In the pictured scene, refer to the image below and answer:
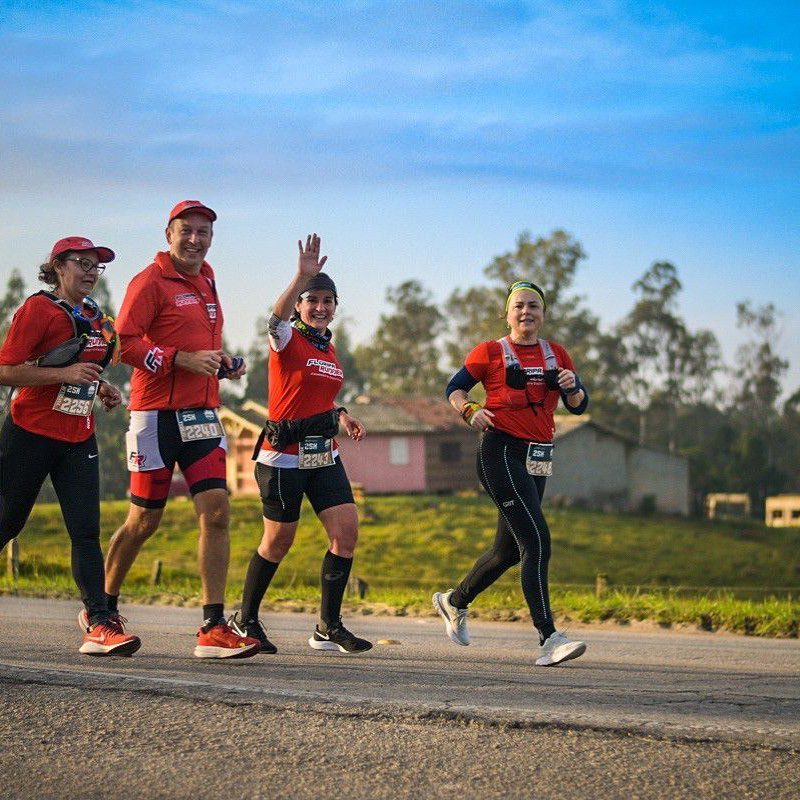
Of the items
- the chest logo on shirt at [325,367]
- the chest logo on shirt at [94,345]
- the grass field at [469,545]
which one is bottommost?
the grass field at [469,545]

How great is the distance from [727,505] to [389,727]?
2629 inches

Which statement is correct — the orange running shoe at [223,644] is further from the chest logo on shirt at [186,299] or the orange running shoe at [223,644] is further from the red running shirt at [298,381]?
the chest logo on shirt at [186,299]

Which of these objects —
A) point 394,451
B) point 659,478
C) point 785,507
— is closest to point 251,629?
point 394,451

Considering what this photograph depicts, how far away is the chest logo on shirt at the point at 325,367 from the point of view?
804 centimetres

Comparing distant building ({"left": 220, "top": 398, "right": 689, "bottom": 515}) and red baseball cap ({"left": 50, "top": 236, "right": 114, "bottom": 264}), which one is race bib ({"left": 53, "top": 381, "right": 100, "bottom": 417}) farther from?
distant building ({"left": 220, "top": 398, "right": 689, "bottom": 515})

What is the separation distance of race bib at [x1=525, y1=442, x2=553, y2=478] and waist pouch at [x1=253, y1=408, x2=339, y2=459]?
3.83 ft

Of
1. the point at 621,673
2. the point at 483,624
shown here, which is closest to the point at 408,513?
the point at 483,624

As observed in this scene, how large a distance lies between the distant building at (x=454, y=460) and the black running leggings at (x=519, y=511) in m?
52.1

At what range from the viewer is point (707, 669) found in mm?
7402

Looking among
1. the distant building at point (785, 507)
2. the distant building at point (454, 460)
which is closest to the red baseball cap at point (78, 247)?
the distant building at point (454, 460)

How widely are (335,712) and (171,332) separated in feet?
9.67

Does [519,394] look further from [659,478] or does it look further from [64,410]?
[659,478]

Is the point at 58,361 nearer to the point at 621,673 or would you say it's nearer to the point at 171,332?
the point at 171,332

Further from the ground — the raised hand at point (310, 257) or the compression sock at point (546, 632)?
the raised hand at point (310, 257)
